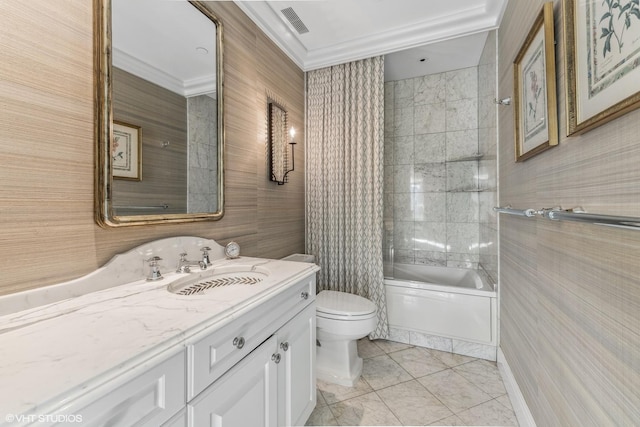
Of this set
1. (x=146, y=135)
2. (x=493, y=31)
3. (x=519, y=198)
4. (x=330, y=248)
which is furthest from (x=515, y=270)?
(x=146, y=135)

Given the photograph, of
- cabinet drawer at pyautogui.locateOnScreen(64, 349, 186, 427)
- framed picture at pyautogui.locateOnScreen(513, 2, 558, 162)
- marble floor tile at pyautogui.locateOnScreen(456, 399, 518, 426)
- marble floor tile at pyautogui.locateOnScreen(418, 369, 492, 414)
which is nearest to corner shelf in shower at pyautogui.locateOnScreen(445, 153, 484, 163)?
framed picture at pyautogui.locateOnScreen(513, 2, 558, 162)

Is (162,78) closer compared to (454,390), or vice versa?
(162,78)

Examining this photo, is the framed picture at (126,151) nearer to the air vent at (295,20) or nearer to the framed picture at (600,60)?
the air vent at (295,20)

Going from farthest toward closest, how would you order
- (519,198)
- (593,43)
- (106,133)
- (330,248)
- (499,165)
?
(330,248), (499,165), (519,198), (106,133), (593,43)

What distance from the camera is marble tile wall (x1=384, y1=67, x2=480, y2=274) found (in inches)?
107

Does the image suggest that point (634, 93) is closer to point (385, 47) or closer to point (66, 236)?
point (66, 236)

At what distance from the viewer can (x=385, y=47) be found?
2.20 metres

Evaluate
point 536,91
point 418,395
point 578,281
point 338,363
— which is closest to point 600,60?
point 536,91

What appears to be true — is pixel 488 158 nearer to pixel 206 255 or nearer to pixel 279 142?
pixel 279 142

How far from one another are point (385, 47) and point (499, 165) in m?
1.28

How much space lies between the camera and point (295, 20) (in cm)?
199

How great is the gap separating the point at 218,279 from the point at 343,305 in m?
0.90

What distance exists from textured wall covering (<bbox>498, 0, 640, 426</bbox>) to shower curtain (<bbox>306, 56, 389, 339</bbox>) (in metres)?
0.95

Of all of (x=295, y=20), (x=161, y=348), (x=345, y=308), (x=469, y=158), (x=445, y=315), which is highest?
(x=295, y=20)
